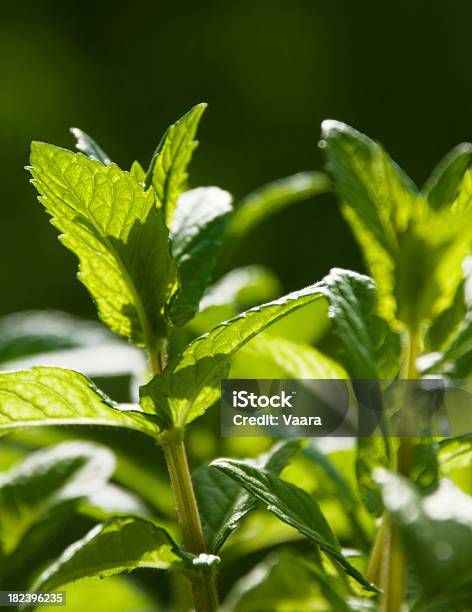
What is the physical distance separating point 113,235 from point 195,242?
0.27 ft

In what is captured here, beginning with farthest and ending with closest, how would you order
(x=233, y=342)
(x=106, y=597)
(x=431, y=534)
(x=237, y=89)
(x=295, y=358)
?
(x=237, y=89) < (x=106, y=597) < (x=295, y=358) < (x=233, y=342) < (x=431, y=534)

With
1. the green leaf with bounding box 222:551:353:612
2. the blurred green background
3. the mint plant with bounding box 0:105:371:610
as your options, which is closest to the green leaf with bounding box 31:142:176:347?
the mint plant with bounding box 0:105:371:610

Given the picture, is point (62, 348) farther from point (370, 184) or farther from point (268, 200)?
point (370, 184)

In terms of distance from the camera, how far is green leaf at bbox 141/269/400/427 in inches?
17.1

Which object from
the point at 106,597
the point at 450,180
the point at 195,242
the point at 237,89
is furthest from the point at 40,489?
the point at 237,89

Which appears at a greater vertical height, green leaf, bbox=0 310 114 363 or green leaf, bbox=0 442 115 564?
green leaf, bbox=0 310 114 363

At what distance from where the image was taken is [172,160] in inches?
20.3

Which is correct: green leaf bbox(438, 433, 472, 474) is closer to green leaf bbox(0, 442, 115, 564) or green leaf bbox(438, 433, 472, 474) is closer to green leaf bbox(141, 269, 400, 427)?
green leaf bbox(141, 269, 400, 427)

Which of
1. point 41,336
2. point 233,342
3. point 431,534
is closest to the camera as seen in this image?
point 431,534

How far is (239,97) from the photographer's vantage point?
9.25 feet

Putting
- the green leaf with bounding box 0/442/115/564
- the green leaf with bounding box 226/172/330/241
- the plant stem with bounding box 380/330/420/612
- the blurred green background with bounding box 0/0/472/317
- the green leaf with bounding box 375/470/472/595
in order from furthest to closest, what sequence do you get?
the blurred green background with bounding box 0/0/472/317 → the green leaf with bounding box 226/172/330/241 → the green leaf with bounding box 0/442/115/564 → the plant stem with bounding box 380/330/420/612 → the green leaf with bounding box 375/470/472/595

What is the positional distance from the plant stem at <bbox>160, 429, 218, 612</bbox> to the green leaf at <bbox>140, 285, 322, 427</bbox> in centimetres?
2

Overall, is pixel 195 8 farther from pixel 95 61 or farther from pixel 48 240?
pixel 48 240

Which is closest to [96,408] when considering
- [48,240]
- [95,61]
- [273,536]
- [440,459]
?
[440,459]
